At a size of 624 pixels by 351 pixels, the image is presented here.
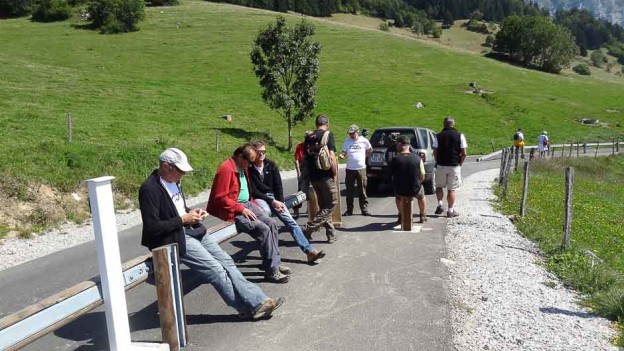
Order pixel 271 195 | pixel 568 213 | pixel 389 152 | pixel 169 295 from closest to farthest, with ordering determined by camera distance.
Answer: pixel 169 295
pixel 271 195
pixel 568 213
pixel 389 152

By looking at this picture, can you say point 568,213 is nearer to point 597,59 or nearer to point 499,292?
point 499,292

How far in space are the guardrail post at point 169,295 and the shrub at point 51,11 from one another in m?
84.2

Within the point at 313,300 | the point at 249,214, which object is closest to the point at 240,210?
the point at 249,214

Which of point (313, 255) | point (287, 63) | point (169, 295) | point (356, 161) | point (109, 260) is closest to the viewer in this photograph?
point (109, 260)

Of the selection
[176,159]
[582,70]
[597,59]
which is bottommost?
[582,70]

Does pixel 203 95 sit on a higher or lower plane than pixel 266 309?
lower

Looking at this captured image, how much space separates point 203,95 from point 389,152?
29.5 metres

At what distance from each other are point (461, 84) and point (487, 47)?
183 feet

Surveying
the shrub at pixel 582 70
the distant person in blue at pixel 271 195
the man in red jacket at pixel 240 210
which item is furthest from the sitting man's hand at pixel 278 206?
the shrub at pixel 582 70

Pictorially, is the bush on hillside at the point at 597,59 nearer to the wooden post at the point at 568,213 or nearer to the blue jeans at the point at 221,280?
the wooden post at the point at 568,213

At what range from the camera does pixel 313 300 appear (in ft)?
21.0

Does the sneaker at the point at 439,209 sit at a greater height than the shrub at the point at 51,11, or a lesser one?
lesser

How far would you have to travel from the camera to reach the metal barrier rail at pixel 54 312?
3793 mm

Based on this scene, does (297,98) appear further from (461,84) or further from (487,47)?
(487,47)
